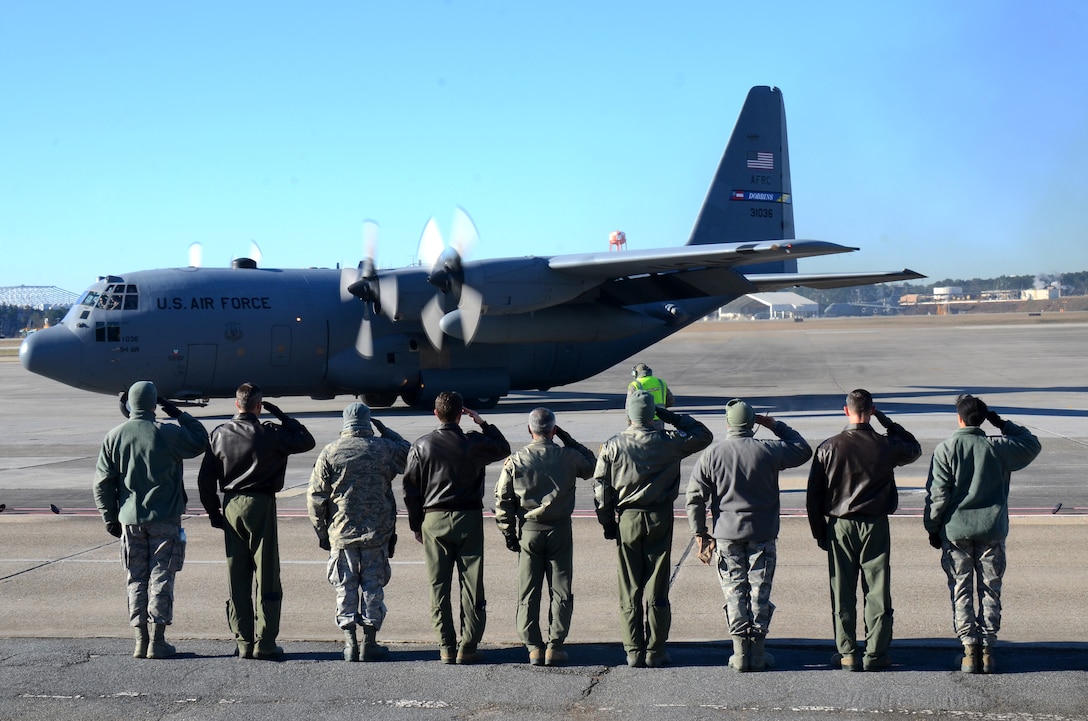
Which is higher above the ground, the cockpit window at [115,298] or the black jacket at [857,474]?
the cockpit window at [115,298]

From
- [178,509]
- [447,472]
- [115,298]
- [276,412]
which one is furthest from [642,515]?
[115,298]

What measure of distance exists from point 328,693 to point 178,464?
221cm

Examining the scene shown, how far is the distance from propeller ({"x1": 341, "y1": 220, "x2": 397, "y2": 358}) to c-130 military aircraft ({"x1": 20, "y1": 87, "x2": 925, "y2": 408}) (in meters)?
0.03

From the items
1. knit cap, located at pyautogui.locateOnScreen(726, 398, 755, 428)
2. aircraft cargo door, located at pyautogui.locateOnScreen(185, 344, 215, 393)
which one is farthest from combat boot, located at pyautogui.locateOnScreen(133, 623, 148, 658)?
aircraft cargo door, located at pyautogui.locateOnScreen(185, 344, 215, 393)

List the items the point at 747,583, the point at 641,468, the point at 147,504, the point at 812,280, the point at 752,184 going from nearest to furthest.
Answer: the point at 747,583 → the point at 641,468 → the point at 147,504 → the point at 812,280 → the point at 752,184

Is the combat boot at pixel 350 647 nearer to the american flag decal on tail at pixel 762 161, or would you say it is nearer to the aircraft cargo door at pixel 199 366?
the aircraft cargo door at pixel 199 366

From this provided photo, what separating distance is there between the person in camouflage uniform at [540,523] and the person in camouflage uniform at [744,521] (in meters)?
0.90

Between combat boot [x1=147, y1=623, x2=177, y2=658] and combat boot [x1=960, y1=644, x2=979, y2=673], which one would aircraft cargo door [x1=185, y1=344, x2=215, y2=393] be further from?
combat boot [x1=960, y1=644, x2=979, y2=673]

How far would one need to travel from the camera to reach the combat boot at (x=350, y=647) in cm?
755

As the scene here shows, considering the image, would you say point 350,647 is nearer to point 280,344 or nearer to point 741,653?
point 741,653

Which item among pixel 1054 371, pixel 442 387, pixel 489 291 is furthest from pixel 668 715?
pixel 1054 371

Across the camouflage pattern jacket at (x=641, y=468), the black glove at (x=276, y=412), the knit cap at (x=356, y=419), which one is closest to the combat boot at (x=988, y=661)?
the camouflage pattern jacket at (x=641, y=468)

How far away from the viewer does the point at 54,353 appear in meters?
24.5

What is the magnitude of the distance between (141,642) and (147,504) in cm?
96
